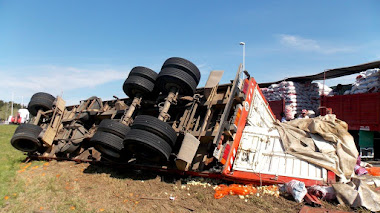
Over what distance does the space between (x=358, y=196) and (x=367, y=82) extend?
20.0 feet

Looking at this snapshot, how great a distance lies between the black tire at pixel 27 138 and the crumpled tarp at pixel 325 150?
664cm

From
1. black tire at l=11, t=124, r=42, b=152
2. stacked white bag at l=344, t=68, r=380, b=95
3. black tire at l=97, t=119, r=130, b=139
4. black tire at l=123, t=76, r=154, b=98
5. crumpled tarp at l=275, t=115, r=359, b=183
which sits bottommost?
black tire at l=11, t=124, r=42, b=152

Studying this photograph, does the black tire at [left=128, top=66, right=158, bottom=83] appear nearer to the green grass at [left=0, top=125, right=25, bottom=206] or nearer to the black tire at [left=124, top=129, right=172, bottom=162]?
the black tire at [left=124, top=129, right=172, bottom=162]

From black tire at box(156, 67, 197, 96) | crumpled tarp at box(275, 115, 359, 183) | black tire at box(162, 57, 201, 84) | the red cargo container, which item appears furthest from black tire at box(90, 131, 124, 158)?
the red cargo container

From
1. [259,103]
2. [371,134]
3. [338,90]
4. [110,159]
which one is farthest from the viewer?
[338,90]

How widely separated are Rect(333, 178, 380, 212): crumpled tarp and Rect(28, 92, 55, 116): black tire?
842cm

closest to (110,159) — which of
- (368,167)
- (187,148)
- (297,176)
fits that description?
(187,148)

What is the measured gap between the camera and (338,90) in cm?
1004

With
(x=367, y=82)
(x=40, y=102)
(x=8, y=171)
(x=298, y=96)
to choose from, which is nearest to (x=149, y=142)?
(x=8, y=171)

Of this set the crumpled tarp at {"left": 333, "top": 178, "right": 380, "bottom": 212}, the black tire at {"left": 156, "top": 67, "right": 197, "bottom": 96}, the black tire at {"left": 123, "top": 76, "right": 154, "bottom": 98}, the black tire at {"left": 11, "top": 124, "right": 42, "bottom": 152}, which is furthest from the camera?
the black tire at {"left": 11, "top": 124, "right": 42, "bottom": 152}

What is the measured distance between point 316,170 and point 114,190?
3.54 metres

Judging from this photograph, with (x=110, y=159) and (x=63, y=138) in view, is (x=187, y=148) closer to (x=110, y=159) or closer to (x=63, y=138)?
(x=110, y=159)

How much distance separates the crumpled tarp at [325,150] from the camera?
443cm

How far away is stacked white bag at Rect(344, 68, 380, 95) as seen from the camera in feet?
25.8
